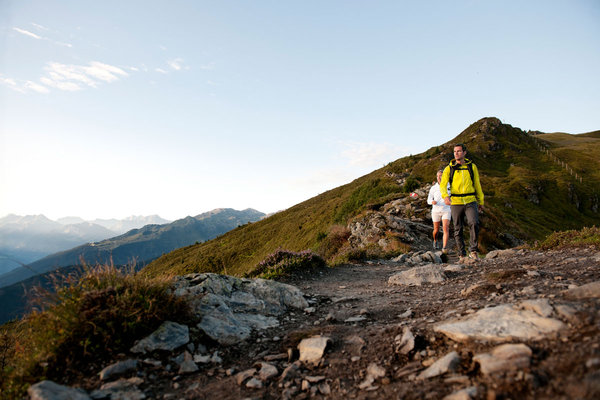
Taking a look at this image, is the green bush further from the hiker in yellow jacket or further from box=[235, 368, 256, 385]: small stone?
box=[235, 368, 256, 385]: small stone

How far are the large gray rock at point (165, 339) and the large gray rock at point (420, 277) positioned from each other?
5904mm

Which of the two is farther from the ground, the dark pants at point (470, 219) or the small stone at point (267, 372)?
the dark pants at point (470, 219)

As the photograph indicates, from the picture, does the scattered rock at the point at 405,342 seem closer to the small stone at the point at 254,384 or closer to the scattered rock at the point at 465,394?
the scattered rock at the point at 465,394

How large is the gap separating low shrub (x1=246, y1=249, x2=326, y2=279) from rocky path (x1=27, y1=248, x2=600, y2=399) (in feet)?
12.8

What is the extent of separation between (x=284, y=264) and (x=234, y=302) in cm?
427

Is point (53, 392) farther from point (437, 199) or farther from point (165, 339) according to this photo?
point (437, 199)

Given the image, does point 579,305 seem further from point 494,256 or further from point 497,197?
point 497,197

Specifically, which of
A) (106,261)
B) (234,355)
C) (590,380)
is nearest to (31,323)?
(106,261)

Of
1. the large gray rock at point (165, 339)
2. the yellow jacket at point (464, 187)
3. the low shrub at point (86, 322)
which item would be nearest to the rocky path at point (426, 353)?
the large gray rock at point (165, 339)

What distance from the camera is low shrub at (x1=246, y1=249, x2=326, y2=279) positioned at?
33.0 feet

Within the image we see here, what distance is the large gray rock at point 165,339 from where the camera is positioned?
4268 millimetres

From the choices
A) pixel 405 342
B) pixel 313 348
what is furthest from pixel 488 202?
pixel 313 348

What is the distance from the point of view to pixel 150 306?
4551 mm

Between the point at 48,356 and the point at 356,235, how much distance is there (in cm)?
1845
